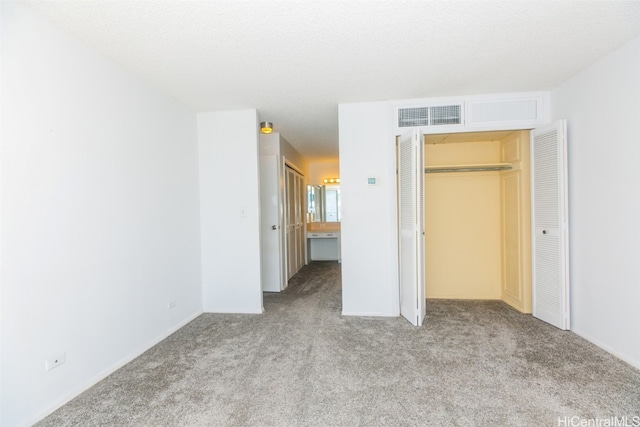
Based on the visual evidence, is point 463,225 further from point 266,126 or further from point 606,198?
point 266,126

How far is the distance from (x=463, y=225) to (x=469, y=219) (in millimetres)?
110

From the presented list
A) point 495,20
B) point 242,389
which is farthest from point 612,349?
point 242,389

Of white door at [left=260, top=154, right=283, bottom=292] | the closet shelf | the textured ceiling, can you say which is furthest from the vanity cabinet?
the textured ceiling

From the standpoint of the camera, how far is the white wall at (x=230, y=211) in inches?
143

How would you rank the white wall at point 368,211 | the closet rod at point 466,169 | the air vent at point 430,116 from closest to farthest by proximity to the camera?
the air vent at point 430,116
the white wall at point 368,211
the closet rod at point 466,169

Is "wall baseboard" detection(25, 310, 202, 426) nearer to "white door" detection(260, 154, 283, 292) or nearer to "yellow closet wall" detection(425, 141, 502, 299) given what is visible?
"white door" detection(260, 154, 283, 292)

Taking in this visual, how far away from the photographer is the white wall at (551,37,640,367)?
227 cm

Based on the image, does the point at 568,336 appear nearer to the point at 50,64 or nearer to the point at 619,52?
the point at 619,52

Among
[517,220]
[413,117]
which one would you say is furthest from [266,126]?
[517,220]

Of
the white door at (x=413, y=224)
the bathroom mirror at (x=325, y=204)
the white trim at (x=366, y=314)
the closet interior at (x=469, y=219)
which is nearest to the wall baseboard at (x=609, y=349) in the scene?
the closet interior at (x=469, y=219)

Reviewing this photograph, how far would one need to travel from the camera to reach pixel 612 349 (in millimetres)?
2459

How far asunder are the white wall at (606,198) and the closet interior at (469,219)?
867 mm

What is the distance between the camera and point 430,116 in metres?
3.36

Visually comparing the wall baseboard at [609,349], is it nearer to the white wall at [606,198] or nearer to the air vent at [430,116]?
the white wall at [606,198]
